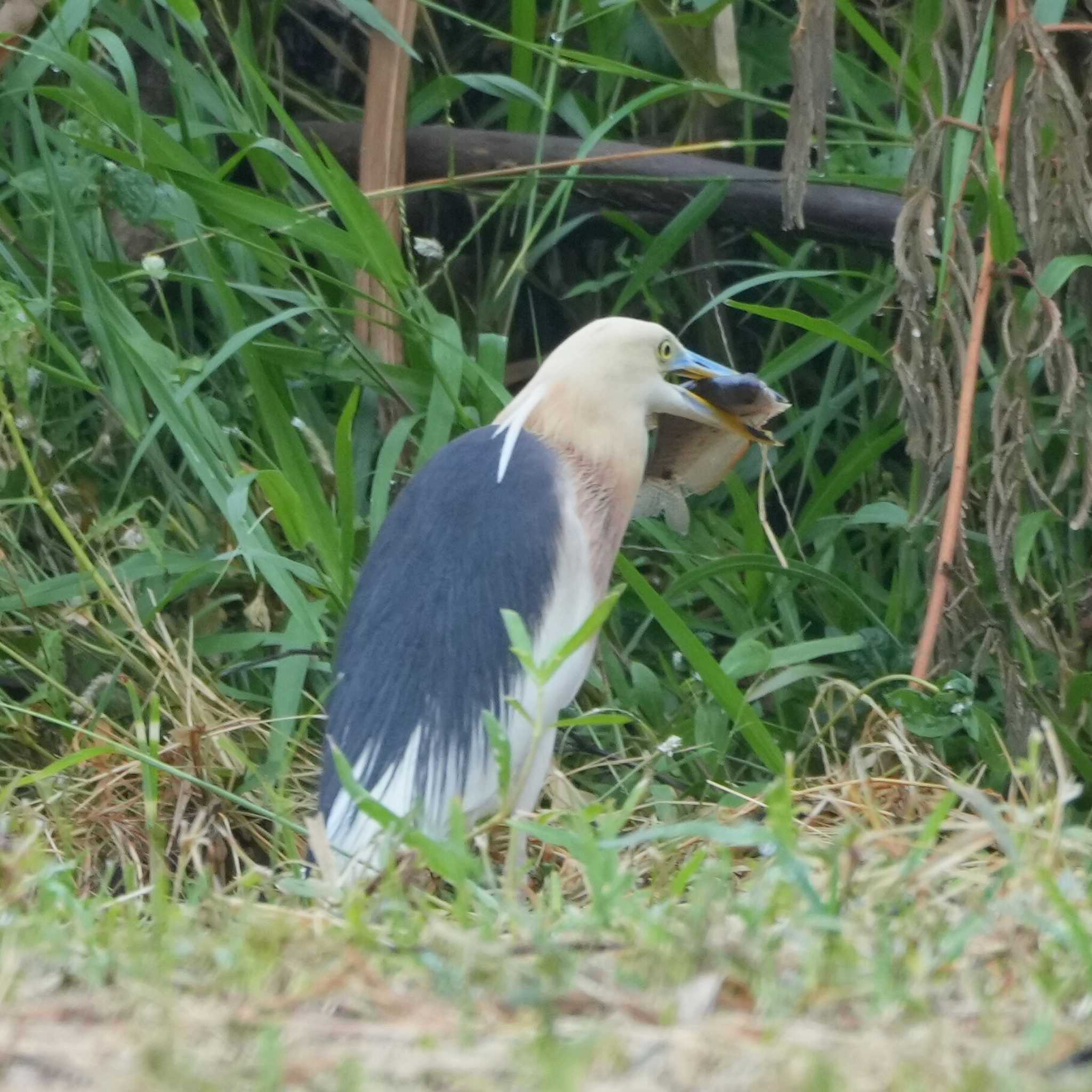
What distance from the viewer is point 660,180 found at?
8.66 ft

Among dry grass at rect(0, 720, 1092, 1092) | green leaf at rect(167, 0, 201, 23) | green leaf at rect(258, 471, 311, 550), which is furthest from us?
green leaf at rect(167, 0, 201, 23)

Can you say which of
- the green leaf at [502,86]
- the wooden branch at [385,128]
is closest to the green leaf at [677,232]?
the green leaf at [502,86]

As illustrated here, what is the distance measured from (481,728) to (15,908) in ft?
2.00

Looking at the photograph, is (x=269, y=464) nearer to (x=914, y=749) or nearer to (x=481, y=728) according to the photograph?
(x=481, y=728)

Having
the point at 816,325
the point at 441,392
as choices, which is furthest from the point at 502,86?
the point at 816,325

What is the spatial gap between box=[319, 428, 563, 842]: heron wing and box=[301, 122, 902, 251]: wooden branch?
2.51ft

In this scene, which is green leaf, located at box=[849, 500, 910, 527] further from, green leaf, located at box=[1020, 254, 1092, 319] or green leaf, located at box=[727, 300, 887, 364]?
green leaf, located at box=[1020, 254, 1092, 319]

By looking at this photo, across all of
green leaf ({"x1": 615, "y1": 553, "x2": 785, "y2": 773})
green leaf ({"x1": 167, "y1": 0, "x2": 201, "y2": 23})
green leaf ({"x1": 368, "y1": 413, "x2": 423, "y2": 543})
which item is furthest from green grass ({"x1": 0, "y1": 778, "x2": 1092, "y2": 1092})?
green leaf ({"x1": 167, "y1": 0, "x2": 201, "y2": 23})

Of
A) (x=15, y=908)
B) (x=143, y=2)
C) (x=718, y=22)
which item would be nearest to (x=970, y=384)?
(x=718, y=22)

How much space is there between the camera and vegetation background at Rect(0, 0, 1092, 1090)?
135cm

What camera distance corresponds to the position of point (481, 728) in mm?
1815

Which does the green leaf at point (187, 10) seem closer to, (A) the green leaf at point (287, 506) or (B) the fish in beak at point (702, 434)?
(A) the green leaf at point (287, 506)

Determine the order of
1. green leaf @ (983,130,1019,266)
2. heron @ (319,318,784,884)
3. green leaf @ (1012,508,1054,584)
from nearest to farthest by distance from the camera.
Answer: heron @ (319,318,784,884) → green leaf @ (983,130,1019,266) → green leaf @ (1012,508,1054,584)

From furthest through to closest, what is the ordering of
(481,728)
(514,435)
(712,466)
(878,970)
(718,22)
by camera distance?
(718,22) < (712,466) < (514,435) < (481,728) < (878,970)
